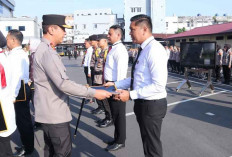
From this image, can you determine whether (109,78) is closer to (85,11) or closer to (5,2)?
(5,2)

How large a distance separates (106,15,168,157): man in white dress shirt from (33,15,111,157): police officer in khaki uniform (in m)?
0.57

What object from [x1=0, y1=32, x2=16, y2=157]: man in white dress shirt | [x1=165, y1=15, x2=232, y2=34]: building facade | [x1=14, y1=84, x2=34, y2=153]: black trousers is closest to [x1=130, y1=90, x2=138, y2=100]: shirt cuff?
[x1=0, y1=32, x2=16, y2=157]: man in white dress shirt

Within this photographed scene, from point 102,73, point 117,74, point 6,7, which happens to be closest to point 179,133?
point 117,74

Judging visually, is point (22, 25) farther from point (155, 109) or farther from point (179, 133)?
point (155, 109)

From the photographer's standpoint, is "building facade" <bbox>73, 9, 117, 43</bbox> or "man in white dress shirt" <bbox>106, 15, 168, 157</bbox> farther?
"building facade" <bbox>73, 9, 117, 43</bbox>

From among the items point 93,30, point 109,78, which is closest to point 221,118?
point 109,78

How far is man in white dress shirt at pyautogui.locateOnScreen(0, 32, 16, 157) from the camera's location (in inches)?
90.2

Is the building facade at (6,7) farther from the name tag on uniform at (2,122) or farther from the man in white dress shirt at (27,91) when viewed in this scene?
the name tag on uniform at (2,122)

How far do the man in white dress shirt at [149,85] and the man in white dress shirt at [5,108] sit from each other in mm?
1248

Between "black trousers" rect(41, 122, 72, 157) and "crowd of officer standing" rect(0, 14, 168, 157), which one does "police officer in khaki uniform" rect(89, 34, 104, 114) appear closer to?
"crowd of officer standing" rect(0, 14, 168, 157)

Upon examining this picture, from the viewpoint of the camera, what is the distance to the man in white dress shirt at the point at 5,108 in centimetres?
229

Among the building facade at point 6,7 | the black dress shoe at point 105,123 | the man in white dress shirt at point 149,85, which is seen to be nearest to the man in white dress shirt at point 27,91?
the black dress shoe at point 105,123

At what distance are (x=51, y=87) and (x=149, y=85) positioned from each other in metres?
1.09

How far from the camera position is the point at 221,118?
5.70 m
